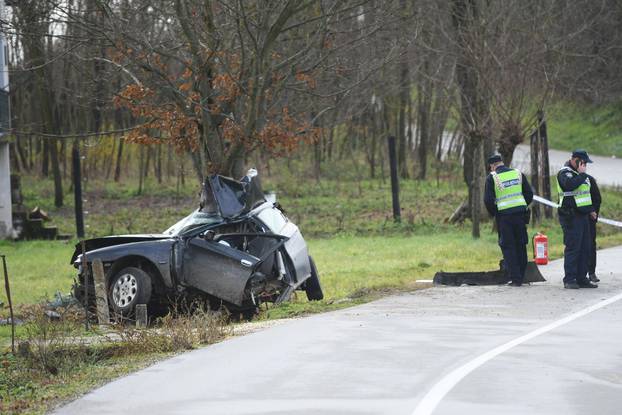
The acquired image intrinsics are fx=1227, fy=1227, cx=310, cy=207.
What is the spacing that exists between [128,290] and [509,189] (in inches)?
215

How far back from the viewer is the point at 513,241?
1716 cm

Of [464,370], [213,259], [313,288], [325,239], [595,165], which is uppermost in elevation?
[595,165]

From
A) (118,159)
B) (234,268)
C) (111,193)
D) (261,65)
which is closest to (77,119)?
(118,159)

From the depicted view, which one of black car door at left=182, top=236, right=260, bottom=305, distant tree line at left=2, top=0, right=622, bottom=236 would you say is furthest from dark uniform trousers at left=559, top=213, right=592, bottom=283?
distant tree line at left=2, top=0, right=622, bottom=236

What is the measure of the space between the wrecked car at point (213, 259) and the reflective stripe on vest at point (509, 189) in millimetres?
2855

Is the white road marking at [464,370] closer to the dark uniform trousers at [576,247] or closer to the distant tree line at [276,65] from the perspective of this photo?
the dark uniform trousers at [576,247]

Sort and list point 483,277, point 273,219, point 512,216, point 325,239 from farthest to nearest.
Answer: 1. point 325,239
2. point 483,277
3. point 512,216
4. point 273,219

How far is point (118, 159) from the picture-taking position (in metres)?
44.0

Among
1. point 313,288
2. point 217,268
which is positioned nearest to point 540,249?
point 313,288

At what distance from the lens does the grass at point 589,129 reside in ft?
164

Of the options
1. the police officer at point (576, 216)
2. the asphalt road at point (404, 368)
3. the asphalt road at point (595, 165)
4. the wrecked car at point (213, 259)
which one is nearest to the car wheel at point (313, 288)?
the wrecked car at point (213, 259)

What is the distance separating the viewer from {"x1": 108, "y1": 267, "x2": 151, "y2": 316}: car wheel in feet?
51.5

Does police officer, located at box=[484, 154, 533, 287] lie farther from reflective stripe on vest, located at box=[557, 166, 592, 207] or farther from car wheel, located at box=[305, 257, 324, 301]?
car wheel, located at box=[305, 257, 324, 301]

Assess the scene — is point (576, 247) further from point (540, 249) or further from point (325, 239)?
point (325, 239)
